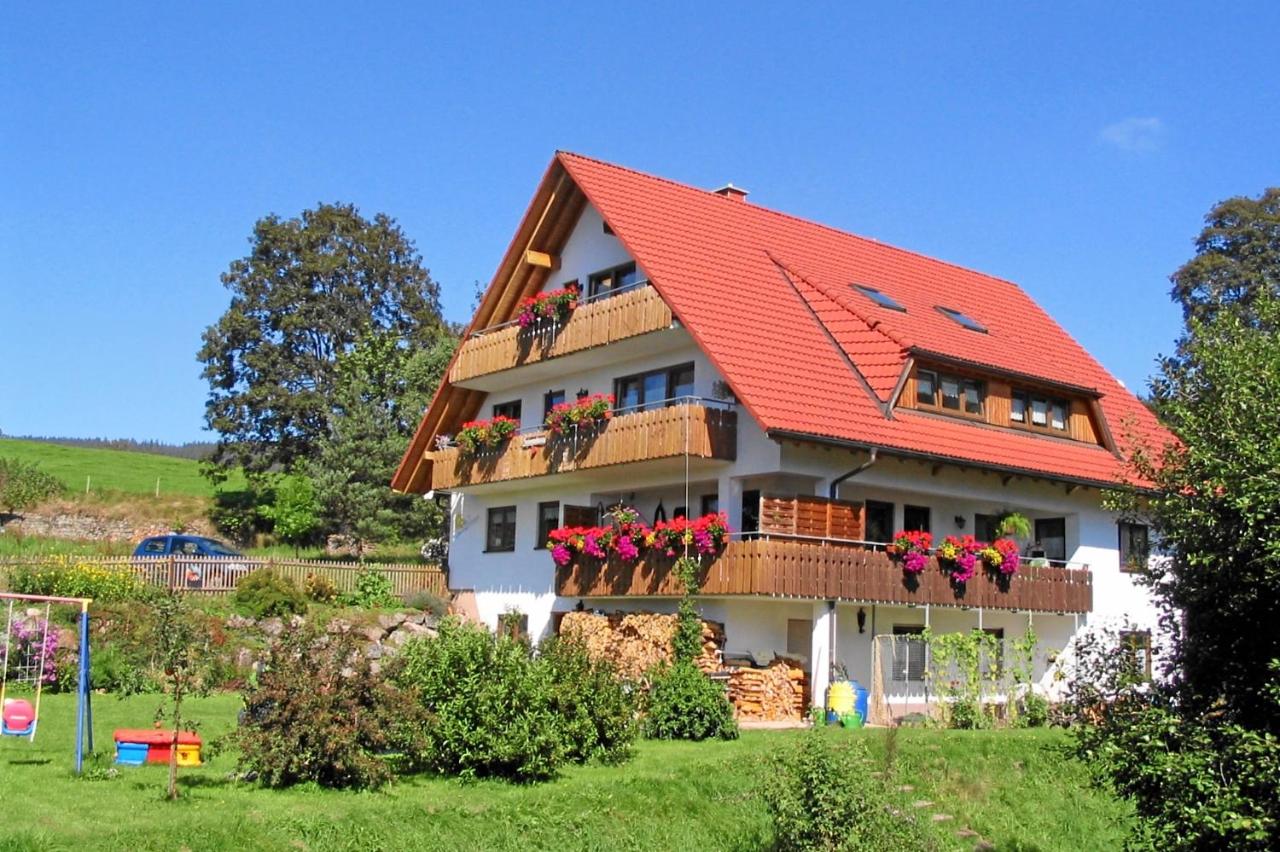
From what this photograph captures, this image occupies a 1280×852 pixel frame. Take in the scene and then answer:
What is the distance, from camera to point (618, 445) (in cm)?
3125

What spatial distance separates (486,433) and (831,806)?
2172 cm

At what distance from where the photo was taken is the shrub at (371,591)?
3653 centimetres

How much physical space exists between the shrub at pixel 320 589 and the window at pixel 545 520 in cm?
514

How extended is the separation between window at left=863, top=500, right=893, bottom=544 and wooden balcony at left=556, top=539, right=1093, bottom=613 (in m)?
1.72

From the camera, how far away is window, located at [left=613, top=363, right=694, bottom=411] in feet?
106

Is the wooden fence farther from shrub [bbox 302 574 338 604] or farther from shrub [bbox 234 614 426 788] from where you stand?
shrub [bbox 234 614 426 788]

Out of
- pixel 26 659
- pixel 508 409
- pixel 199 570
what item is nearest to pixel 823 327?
pixel 508 409

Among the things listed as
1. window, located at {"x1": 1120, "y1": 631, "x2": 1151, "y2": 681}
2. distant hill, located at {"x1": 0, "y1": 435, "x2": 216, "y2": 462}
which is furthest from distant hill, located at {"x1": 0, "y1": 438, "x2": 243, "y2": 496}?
window, located at {"x1": 1120, "y1": 631, "x2": 1151, "y2": 681}

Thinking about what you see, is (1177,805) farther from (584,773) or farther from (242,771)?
(242,771)

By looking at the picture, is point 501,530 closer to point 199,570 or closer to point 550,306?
point 550,306

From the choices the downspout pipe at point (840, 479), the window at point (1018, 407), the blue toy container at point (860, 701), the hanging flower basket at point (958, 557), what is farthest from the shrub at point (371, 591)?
the window at point (1018, 407)

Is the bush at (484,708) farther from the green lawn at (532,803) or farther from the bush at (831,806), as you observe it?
the bush at (831,806)

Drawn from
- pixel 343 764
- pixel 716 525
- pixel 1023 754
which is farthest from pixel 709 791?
pixel 716 525

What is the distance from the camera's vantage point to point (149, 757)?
17672 mm
